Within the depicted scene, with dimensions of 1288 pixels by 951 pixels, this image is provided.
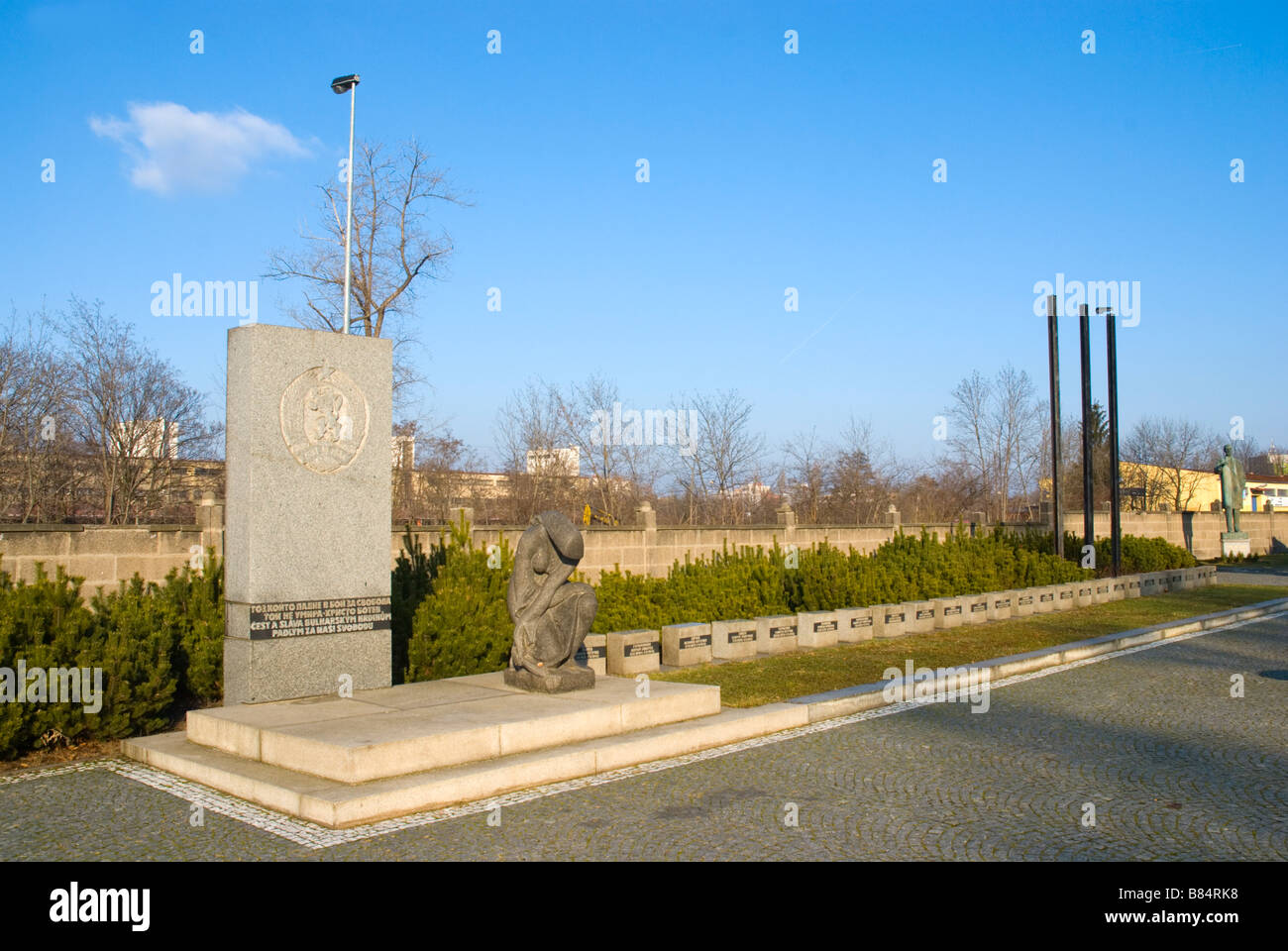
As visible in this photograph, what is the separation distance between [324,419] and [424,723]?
10.9ft

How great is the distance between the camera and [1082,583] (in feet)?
73.3

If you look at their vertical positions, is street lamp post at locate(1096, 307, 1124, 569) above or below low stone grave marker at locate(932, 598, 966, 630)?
above

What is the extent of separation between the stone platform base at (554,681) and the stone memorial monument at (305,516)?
1318 mm

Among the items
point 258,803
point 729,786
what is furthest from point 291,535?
point 729,786

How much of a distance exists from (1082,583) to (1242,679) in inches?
414

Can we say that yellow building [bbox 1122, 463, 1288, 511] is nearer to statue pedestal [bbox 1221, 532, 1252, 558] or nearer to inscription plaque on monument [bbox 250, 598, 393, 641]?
statue pedestal [bbox 1221, 532, 1252, 558]

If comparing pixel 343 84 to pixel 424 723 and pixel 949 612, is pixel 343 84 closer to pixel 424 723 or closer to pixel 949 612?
pixel 424 723

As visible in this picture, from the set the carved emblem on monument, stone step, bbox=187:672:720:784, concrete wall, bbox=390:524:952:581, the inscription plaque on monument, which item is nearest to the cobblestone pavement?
stone step, bbox=187:672:720:784

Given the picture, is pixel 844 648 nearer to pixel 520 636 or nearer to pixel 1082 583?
pixel 520 636

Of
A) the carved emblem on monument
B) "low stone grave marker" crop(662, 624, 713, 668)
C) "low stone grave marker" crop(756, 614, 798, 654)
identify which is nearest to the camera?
the carved emblem on monument

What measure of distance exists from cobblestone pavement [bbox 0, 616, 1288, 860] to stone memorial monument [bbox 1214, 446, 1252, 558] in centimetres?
3681

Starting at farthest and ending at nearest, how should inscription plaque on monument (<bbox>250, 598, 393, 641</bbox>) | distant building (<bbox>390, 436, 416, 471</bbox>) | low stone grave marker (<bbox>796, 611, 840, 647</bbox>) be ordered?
distant building (<bbox>390, 436, 416, 471</bbox>) → low stone grave marker (<bbox>796, 611, 840, 647</bbox>) → inscription plaque on monument (<bbox>250, 598, 393, 641</bbox>)

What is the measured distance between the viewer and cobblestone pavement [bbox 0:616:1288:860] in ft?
18.7

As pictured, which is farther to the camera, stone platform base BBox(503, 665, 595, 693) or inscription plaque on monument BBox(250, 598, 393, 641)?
stone platform base BBox(503, 665, 595, 693)
